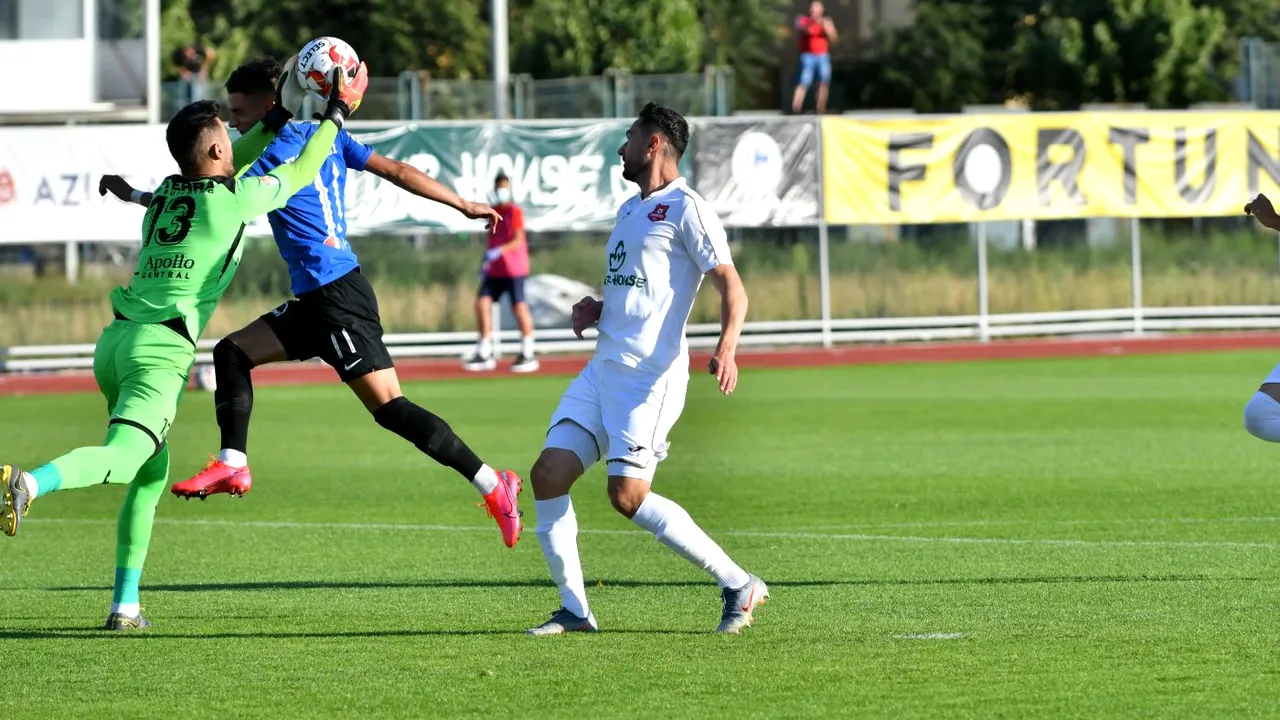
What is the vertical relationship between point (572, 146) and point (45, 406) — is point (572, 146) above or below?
above

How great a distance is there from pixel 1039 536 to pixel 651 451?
3.86 meters

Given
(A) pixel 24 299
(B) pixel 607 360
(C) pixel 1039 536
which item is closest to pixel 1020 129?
(A) pixel 24 299

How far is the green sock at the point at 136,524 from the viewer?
838 cm

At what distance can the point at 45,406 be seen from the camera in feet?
71.9

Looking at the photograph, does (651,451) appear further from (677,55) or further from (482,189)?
(677,55)

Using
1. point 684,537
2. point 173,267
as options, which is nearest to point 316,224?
point 173,267

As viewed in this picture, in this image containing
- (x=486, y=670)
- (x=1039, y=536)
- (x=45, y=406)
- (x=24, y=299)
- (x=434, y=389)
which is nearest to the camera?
(x=486, y=670)

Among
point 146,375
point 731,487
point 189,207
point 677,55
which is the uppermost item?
point 677,55

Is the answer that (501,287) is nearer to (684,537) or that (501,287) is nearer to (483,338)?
(483,338)

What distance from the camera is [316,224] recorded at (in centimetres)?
920

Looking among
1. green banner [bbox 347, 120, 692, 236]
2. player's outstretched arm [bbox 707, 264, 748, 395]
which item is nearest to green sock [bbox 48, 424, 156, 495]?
player's outstretched arm [bbox 707, 264, 748, 395]

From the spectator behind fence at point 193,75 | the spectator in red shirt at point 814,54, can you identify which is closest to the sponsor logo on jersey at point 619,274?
the spectator behind fence at point 193,75

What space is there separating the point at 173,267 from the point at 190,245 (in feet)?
0.36

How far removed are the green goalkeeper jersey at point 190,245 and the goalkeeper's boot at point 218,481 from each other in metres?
0.65
